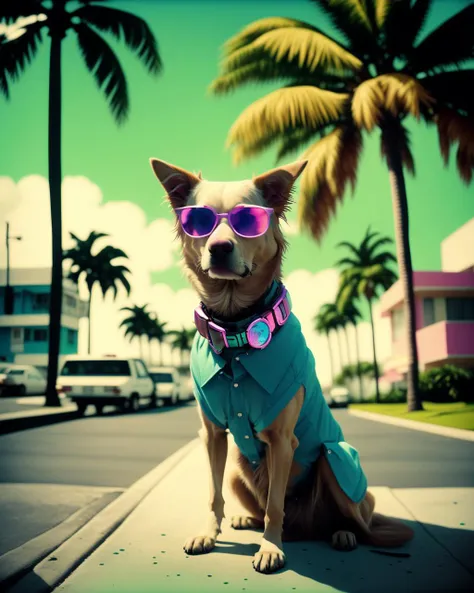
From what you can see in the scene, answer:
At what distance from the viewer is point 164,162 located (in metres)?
2.33

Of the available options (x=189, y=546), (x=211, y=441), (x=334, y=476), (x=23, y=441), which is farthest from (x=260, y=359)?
(x=23, y=441)

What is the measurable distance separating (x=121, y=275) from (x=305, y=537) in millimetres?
31583

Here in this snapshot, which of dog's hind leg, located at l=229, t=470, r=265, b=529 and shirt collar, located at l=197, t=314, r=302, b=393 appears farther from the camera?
dog's hind leg, located at l=229, t=470, r=265, b=529

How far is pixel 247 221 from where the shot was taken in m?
2.21

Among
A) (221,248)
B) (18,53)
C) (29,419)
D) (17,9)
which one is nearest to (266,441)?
(221,248)

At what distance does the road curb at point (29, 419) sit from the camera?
8.70 m

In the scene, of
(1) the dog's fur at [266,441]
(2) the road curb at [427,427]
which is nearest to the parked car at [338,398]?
(2) the road curb at [427,427]

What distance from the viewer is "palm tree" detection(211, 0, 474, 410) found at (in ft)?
30.3

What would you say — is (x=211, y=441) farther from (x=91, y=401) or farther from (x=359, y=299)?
(x=359, y=299)

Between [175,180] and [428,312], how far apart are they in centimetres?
2123

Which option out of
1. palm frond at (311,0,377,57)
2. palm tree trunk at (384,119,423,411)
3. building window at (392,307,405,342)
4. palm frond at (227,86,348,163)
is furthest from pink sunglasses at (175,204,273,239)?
building window at (392,307,405,342)

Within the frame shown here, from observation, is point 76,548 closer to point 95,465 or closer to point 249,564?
point 249,564

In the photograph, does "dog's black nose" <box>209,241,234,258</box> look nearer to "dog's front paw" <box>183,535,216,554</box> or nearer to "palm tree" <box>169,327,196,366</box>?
"dog's front paw" <box>183,535,216,554</box>

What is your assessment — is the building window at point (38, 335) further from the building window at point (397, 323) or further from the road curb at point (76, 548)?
the building window at point (397, 323)
